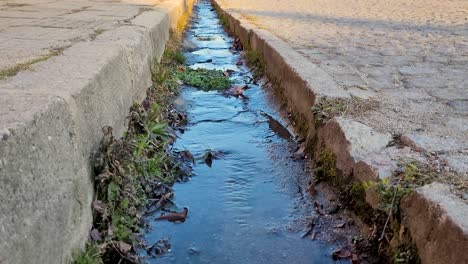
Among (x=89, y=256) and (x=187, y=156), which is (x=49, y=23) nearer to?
(x=187, y=156)

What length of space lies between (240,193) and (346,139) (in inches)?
22.6

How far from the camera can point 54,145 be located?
4.44 feet

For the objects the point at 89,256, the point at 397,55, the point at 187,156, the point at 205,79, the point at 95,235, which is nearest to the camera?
the point at 89,256

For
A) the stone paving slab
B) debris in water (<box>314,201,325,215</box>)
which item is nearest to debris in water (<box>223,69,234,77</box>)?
the stone paving slab

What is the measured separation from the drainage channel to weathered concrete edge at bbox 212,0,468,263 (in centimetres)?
22

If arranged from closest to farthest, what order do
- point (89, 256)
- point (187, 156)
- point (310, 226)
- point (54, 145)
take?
1. point (54, 145)
2. point (89, 256)
3. point (310, 226)
4. point (187, 156)

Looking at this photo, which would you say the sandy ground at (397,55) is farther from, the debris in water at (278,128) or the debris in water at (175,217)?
the debris in water at (175,217)

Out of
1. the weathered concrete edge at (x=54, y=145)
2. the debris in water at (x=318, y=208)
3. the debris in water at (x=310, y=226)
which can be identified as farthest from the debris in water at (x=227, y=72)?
the debris in water at (x=310, y=226)

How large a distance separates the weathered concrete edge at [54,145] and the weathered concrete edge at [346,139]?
40.9 inches

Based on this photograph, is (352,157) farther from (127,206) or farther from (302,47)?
(302,47)

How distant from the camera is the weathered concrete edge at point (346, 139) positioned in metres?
1.42

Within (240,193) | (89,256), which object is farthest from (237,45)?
(89,256)

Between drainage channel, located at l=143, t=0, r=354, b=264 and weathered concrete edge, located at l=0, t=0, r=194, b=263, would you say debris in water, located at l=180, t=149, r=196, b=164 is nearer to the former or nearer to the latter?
drainage channel, located at l=143, t=0, r=354, b=264

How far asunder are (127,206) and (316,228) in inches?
31.4
